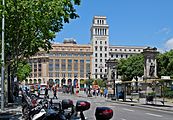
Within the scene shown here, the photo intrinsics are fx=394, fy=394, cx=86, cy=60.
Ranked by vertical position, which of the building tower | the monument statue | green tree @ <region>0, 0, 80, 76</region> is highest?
the building tower

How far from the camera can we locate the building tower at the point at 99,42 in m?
189

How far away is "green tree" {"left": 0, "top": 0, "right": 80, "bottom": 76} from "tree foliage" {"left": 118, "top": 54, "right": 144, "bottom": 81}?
74.4 m

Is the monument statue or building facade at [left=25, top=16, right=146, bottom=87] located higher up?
building facade at [left=25, top=16, right=146, bottom=87]

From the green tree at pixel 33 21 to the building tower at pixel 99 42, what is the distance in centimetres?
15377

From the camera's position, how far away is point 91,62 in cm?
18925

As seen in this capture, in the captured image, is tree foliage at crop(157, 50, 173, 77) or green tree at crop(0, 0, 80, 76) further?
tree foliage at crop(157, 50, 173, 77)

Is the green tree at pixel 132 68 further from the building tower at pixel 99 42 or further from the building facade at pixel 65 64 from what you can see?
the building facade at pixel 65 64

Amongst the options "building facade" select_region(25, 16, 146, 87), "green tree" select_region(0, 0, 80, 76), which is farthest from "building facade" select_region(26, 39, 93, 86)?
"green tree" select_region(0, 0, 80, 76)

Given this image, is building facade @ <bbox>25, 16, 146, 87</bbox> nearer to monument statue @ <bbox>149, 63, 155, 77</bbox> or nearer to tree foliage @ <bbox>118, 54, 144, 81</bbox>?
tree foliage @ <bbox>118, 54, 144, 81</bbox>

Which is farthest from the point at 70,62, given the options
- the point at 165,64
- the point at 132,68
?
the point at 165,64

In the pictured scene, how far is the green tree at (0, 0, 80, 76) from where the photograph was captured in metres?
22.3

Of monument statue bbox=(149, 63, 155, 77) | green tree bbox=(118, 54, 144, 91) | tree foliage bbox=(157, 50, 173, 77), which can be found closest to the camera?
monument statue bbox=(149, 63, 155, 77)

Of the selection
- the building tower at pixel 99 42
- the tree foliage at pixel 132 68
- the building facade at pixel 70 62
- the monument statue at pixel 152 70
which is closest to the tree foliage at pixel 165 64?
the tree foliage at pixel 132 68

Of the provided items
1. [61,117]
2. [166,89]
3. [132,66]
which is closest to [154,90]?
[166,89]
